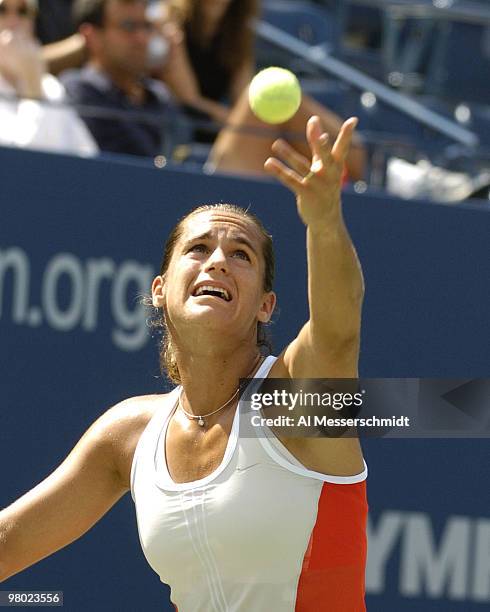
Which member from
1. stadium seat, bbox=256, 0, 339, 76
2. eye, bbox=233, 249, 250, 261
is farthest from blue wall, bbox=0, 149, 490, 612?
stadium seat, bbox=256, 0, 339, 76

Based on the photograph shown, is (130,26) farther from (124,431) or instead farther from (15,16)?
(124,431)

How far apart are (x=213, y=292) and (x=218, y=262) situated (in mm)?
66

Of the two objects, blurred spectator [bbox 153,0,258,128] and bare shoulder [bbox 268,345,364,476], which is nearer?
bare shoulder [bbox 268,345,364,476]

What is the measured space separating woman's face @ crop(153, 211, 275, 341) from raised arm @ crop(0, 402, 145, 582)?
352mm

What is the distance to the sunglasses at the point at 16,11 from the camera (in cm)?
543

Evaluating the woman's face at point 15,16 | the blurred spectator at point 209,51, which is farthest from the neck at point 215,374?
the blurred spectator at point 209,51

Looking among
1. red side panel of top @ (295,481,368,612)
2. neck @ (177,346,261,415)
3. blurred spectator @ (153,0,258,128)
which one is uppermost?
blurred spectator @ (153,0,258,128)

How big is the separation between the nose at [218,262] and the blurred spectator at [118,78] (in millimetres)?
2482

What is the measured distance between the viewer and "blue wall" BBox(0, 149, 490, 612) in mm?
4586

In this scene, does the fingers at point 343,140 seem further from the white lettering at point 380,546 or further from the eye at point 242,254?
the white lettering at point 380,546

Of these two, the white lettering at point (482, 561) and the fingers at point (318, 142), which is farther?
the white lettering at point (482, 561)

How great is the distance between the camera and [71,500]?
322 cm

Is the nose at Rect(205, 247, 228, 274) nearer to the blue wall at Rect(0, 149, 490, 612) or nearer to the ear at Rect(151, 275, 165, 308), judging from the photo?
the ear at Rect(151, 275, 165, 308)

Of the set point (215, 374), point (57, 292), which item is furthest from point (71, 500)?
point (57, 292)
